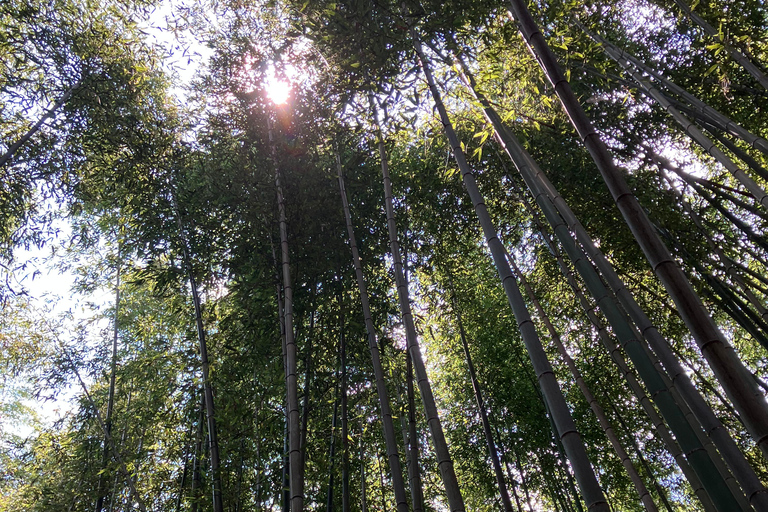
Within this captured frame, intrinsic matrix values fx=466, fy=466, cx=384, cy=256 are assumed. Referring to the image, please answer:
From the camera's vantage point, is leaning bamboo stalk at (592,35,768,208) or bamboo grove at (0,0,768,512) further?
bamboo grove at (0,0,768,512)

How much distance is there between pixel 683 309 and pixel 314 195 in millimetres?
3566

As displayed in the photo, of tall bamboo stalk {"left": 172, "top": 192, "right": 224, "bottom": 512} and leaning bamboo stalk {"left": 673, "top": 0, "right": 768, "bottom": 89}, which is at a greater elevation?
leaning bamboo stalk {"left": 673, "top": 0, "right": 768, "bottom": 89}

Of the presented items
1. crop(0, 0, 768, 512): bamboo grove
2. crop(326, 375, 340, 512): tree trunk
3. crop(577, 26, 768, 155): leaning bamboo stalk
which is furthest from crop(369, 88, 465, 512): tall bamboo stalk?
crop(577, 26, 768, 155): leaning bamboo stalk

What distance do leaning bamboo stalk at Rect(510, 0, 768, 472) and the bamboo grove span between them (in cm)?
106

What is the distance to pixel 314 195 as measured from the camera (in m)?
4.46

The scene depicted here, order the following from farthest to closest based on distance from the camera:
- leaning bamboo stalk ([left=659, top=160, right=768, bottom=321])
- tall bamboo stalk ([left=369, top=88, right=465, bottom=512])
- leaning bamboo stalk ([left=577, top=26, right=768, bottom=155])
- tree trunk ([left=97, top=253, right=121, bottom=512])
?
tree trunk ([left=97, top=253, right=121, bottom=512]) → leaning bamboo stalk ([left=659, top=160, right=768, bottom=321]) → leaning bamboo stalk ([left=577, top=26, right=768, bottom=155]) → tall bamboo stalk ([left=369, top=88, right=465, bottom=512])

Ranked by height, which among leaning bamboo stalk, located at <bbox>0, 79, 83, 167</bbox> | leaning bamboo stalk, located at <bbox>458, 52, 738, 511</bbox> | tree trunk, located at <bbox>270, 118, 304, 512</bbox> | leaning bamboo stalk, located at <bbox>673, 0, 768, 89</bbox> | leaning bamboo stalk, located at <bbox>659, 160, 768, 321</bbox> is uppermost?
leaning bamboo stalk, located at <bbox>0, 79, 83, 167</bbox>

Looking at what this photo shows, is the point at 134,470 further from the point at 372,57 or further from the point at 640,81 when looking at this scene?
the point at 640,81

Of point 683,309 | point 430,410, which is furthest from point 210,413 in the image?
point 683,309

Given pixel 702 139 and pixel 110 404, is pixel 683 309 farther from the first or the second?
pixel 110 404

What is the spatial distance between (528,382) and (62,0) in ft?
22.7

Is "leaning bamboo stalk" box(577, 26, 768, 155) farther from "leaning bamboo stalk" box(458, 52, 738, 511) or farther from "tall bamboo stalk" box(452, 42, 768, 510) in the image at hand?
"leaning bamboo stalk" box(458, 52, 738, 511)

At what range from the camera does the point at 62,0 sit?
3.94 meters

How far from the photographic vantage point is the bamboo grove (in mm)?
3232
